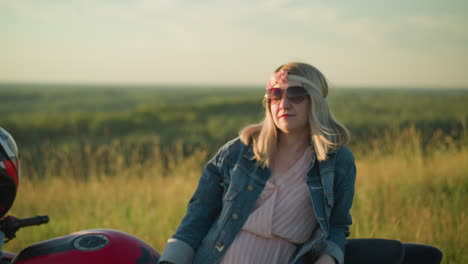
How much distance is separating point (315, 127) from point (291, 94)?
19 centimetres

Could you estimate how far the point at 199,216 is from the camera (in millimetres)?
1806

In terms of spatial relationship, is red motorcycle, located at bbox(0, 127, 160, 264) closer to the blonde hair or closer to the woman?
the woman

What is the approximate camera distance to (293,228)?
1.69 m

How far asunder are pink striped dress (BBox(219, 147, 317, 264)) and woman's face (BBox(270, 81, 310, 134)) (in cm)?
26

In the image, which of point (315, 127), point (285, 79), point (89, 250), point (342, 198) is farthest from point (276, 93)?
point (89, 250)

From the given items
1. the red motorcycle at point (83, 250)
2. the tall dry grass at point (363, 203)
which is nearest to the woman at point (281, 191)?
the red motorcycle at point (83, 250)

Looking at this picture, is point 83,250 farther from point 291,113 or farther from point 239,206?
point 291,113

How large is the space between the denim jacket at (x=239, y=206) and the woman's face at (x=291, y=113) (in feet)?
0.66

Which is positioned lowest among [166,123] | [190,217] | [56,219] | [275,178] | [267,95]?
[166,123]

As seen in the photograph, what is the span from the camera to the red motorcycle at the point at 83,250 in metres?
1.42

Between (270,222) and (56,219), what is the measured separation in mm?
3590

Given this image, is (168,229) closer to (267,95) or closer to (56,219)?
(56,219)

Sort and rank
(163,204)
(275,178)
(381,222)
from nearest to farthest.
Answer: (275,178)
(381,222)
(163,204)

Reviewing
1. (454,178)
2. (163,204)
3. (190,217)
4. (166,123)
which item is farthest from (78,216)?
(166,123)
